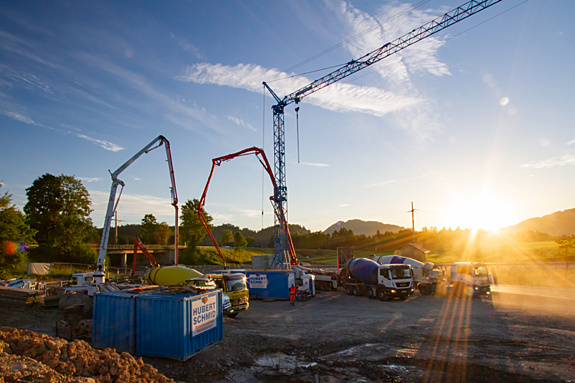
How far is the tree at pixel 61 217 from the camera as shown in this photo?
52312 millimetres

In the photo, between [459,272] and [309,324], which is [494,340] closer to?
[309,324]

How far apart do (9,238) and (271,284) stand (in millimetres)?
28007

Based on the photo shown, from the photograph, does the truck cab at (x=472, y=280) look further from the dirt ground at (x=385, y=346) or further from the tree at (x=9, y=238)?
the tree at (x=9, y=238)

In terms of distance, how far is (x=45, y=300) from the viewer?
751 inches

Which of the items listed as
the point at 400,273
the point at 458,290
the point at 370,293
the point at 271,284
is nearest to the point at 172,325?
the point at 271,284

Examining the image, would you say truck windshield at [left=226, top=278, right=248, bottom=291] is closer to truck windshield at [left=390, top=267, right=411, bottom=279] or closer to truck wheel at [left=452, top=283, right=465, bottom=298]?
truck windshield at [left=390, top=267, right=411, bottom=279]

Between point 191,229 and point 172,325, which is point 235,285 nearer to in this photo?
point 172,325

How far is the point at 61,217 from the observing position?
53.8 metres

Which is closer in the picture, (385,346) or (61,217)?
(385,346)

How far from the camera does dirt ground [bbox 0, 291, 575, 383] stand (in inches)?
397

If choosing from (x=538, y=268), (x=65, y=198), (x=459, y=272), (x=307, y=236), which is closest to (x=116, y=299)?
(x=459, y=272)

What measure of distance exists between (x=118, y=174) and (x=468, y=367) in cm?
2275

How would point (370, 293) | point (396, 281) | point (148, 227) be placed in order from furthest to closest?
point (148, 227) < point (370, 293) < point (396, 281)

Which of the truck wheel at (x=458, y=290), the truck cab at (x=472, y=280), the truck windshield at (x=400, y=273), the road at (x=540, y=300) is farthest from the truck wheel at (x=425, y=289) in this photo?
the road at (x=540, y=300)
